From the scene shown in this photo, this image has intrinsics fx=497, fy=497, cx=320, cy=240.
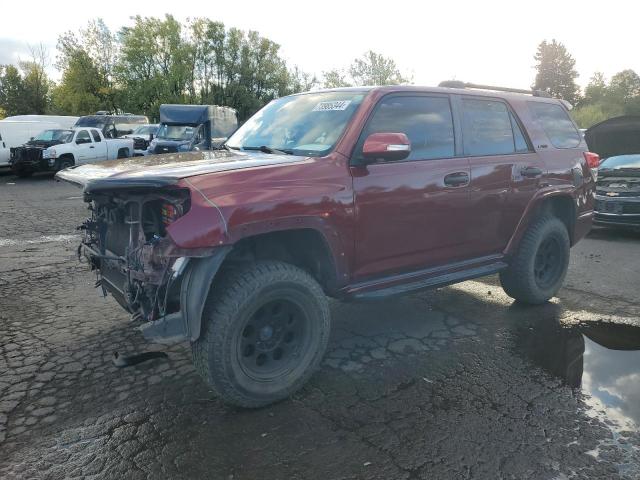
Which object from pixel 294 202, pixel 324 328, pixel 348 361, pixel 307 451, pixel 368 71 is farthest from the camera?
pixel 368 71

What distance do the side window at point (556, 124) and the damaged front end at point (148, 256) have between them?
363cm

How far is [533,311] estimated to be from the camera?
4.78 metres

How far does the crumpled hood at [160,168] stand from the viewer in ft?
9.10

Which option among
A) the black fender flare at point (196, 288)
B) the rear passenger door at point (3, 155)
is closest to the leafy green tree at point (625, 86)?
the rear passenger door at point (3, 155)

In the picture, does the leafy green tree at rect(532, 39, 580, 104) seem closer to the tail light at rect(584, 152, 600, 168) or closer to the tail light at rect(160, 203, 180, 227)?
the tail light at rect(584, 152, 600, 168)

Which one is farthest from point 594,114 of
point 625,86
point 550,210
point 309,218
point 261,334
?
point 261,334

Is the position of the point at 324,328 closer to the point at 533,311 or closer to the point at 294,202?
the point at 294,202

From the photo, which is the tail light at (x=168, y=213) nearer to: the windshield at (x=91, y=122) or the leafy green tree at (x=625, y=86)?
the windshield at (x=91, y=122)

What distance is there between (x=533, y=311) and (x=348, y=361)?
2.14 m

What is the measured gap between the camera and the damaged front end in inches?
109

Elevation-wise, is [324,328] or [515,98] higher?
[515,98]

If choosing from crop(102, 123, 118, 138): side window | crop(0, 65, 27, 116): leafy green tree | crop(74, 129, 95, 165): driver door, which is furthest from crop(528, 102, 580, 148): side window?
crop(0, 65, 27, 116): leafy green tree

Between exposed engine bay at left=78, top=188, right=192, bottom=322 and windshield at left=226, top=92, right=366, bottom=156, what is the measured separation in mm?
1096

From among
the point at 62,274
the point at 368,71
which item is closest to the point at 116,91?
the point at 368,71
